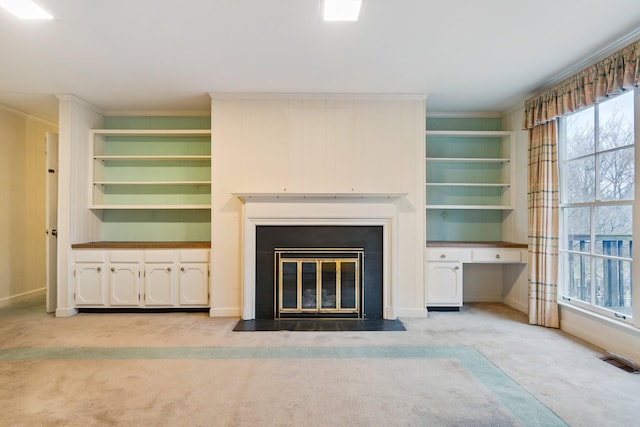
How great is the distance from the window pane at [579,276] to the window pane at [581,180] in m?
0.60

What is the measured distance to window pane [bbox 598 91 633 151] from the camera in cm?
286

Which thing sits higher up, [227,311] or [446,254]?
[446,254]

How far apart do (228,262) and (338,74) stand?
95.2 inches

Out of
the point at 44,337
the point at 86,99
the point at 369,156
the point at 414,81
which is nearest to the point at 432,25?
the point at 414,81

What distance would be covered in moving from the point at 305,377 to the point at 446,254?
94.6 inches

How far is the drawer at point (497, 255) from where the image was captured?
4.07 meters

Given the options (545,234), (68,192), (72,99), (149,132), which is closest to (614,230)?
(545,234)

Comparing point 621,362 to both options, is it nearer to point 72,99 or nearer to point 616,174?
point 616,174

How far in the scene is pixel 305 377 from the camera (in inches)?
96.7

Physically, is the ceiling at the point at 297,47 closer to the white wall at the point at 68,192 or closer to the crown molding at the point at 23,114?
the white wall at the point at 68,192

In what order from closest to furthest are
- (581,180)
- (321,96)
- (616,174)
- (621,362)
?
(621,362), (616,174), (581,180), (321,96)

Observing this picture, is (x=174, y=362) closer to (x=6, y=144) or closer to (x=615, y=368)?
(x=615, y=368)

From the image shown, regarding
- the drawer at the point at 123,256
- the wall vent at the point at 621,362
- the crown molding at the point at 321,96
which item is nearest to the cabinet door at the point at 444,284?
the wall vent at the point at 621,362

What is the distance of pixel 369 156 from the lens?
3.94 m
